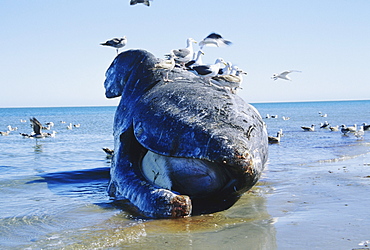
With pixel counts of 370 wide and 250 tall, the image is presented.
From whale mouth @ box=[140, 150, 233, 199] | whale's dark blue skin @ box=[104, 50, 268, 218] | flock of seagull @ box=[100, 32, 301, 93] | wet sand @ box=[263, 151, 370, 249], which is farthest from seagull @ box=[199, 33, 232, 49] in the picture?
whale mouth @ box=[140, 150, 233, 199]

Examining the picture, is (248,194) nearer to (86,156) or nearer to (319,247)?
(319,247)

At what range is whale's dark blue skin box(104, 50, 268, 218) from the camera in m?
4.66

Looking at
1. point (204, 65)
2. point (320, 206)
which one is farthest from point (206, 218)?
point (204, 65)

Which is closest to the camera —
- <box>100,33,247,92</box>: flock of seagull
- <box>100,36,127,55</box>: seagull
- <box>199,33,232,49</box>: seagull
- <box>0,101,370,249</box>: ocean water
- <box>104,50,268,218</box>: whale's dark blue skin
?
<box>0,101,370,249</box>: ocean water

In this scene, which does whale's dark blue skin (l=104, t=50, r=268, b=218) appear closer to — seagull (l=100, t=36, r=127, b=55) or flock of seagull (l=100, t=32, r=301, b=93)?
flock of seagull (l=100, t=32, r=301, b=93)

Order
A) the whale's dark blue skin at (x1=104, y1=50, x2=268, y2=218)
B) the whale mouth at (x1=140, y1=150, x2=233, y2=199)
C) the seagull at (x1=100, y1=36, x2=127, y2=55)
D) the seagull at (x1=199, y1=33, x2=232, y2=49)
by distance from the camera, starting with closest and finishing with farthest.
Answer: the whale's dark blue skin at (x1=104, y1=50, x2=268, y2=218), the whale mouth at (x1=140, y1=150, x2=233, y2=199), the seagull at (x1=100, y1=36, x2=127, y2=55), the seagull at (x1=199, y1=33, x2=232, y2=49)

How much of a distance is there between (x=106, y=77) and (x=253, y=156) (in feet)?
11.4

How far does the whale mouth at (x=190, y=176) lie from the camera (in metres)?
4.82

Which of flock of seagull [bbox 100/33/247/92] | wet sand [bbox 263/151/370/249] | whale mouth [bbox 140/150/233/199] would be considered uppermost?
flock of seagull [bbox 100/33/247/92]

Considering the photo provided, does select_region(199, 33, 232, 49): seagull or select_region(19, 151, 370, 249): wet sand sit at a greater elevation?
select_region(199, 33, 232, 49): seagull

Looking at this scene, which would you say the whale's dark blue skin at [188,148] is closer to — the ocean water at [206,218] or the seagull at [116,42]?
the ocean water at [206,218]

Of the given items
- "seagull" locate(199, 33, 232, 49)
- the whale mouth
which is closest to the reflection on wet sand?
the whale mouth

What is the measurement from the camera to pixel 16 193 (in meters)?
6.76

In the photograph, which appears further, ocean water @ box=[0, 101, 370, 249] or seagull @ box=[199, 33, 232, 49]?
seagull @ box=[199, 33, 232, 49]
